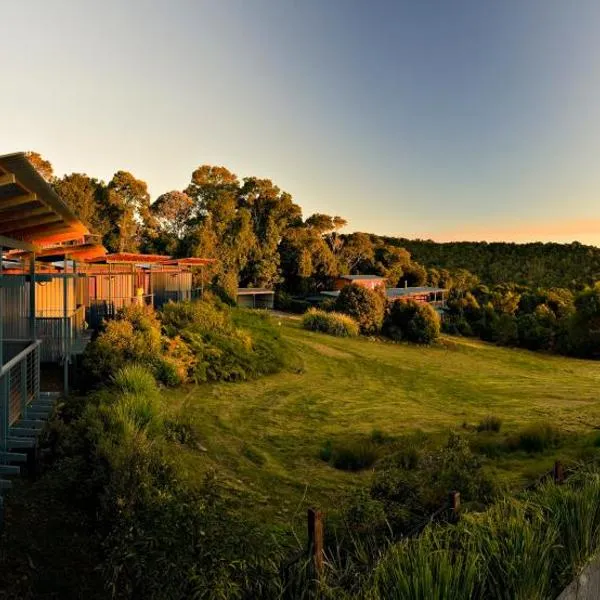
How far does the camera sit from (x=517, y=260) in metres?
93.8

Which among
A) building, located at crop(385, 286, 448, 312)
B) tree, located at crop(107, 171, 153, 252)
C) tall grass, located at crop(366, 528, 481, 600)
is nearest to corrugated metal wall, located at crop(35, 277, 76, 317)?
tall grass, located at crop(366, 528, 481, 600)

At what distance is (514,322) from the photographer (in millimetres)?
44031

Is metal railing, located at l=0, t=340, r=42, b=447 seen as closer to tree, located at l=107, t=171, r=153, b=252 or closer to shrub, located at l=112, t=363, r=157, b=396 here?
shrub, located at l=112, t=363, r=157, b=396

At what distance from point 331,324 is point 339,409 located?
669 inches

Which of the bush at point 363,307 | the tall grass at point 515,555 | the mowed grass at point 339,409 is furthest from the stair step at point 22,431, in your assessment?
the bush at point 363,307

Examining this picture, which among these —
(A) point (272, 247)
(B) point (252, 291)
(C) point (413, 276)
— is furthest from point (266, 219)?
(C) point (413, 276)

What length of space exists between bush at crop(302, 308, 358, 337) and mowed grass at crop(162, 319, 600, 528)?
113 cm

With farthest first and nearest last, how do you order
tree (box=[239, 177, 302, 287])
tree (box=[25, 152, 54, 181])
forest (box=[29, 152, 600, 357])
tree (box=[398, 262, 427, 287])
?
1. tree (box=[398, 262, 427, 287])
2. tree (box=[239, 177, 302, 287])
3. forest (box=[29, 152, 600, 357])
4. tree (box=[25, 152, 54, 181])

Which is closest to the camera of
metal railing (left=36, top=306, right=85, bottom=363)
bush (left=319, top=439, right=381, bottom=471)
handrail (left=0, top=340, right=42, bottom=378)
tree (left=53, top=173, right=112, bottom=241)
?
handrail (left=0, top=340, right=42, bottom=378)

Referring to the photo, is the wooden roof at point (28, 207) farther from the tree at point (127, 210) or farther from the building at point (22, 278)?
the tree at point (127, 210)

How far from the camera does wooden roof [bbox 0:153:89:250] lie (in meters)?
3.91

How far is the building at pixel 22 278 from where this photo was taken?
444 cm

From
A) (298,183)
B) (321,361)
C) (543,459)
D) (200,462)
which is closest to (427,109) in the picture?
(321,361)

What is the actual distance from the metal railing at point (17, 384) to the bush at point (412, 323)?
99.2ft
